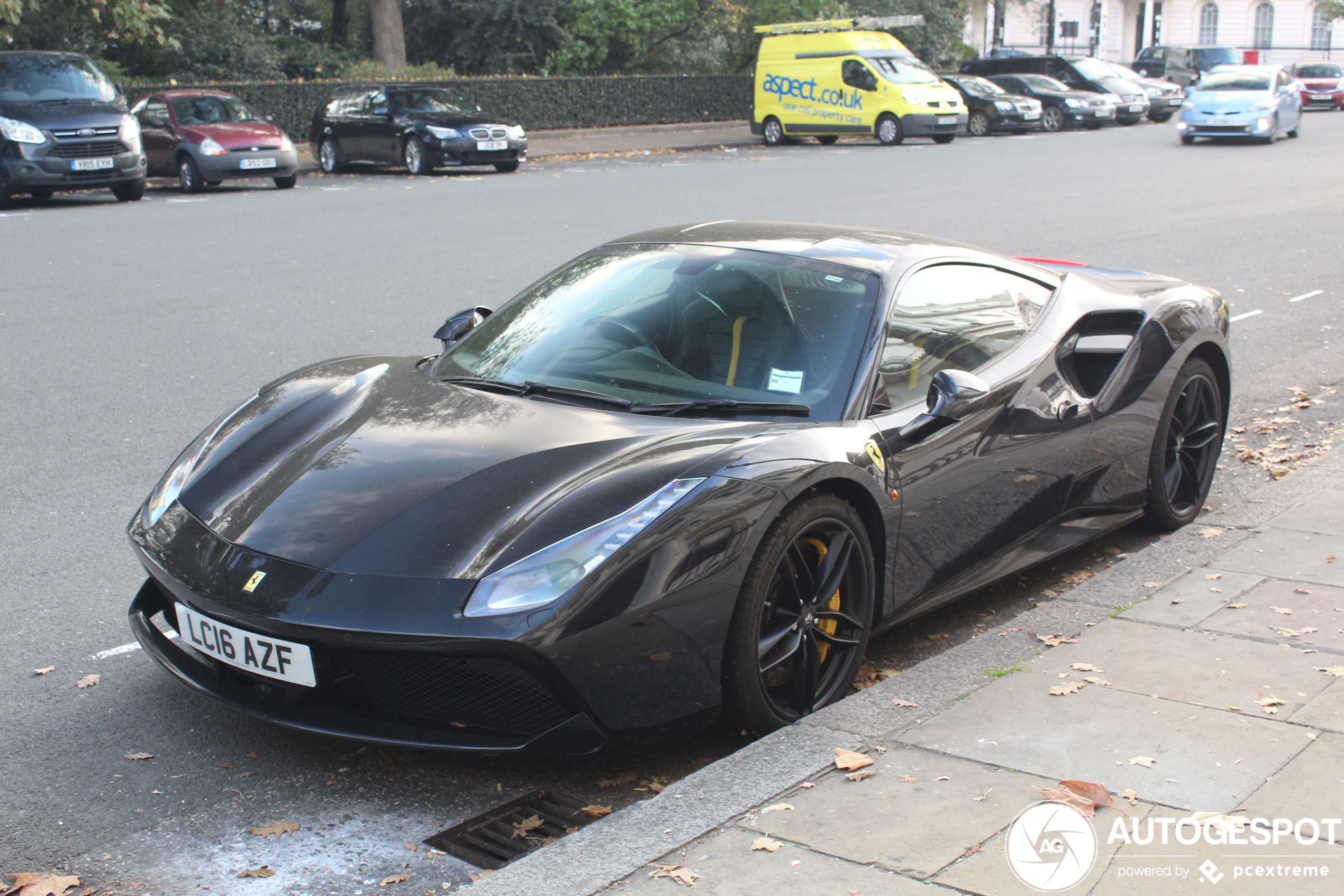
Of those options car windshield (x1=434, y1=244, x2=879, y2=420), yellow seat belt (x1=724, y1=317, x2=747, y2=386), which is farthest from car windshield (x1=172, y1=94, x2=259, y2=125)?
yellow seat belt (x1=724, y1=317, x2=747, y2=386)

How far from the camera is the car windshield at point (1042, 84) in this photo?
117 feet

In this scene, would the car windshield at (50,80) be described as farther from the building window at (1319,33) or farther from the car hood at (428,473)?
the building window at (1319,33)

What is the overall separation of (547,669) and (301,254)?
33.1 ft

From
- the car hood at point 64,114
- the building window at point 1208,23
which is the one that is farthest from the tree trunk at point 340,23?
the building window at point 1208,23

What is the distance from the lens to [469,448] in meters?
3.63

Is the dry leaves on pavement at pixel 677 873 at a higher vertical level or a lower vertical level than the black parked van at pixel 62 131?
lower

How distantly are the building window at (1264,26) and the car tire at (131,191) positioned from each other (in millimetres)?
75067

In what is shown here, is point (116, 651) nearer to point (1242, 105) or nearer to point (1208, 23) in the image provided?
point (1242, 105)

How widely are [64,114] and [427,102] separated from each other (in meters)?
7.28

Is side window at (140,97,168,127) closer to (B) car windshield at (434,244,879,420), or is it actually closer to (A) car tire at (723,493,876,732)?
(B) car windshield at (434,244,879,420)

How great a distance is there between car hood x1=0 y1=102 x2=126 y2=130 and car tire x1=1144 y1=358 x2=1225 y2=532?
52.6 feet

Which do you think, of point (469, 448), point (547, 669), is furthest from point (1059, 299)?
point (547, 669)

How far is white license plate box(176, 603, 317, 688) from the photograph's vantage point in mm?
3141

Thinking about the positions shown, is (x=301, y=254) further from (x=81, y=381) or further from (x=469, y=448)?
(x=469, y=448)
